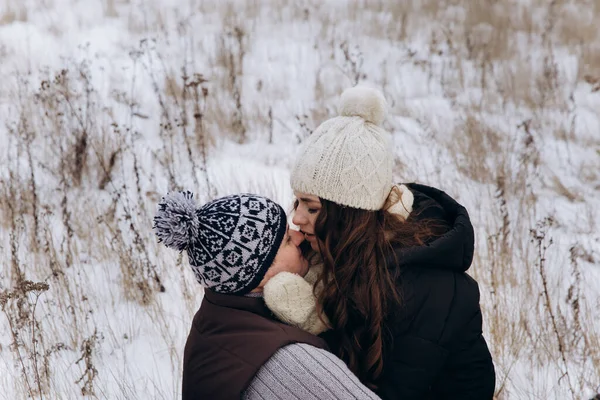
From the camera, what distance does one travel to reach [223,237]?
5.89 feet

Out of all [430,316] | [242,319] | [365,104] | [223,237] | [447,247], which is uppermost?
[365,104]

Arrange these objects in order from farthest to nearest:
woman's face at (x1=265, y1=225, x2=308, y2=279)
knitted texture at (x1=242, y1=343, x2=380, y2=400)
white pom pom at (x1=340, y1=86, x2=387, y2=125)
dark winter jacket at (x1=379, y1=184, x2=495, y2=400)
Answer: white pom pom at (x1=340, y1=86, x2=387, y2=125)
dark winter jacket at (x1=379, y1=184, x2=495, y2=400)
woman's face at (x1=265, y1=225, x2=308, y2=279)
knitted texture at (x1=242, y1=343, x2=380, y2=400)

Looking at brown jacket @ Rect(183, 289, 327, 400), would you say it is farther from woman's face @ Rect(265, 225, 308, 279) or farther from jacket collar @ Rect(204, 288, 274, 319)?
woman's face @ Rect(265, 225, 308, 279)

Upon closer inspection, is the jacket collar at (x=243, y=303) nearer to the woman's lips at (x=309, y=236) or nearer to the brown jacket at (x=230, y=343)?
the brown jacket at (x=230, y=343)

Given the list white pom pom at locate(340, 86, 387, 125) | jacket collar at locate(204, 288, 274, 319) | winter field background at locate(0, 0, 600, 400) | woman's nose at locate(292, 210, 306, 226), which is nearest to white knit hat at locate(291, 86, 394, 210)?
white pom pom at locate(340, 86, 387, 125)

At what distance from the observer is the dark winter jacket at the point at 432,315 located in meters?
2.01

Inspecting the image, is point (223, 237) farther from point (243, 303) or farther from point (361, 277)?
point (361, 277)

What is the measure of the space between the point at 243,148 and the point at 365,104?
3699 millimetres

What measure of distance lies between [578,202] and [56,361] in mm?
4315

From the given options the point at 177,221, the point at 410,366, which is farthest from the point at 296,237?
the point at 410,366

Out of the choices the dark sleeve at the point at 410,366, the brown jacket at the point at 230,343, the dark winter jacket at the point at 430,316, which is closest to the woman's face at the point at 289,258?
the brown jacket at the point at 230,343

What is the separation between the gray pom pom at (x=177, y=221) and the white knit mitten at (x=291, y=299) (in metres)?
0.30

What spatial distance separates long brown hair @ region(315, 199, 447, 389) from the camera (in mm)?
2012

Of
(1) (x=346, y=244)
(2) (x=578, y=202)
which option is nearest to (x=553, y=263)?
(2) (x=578, y=202)
